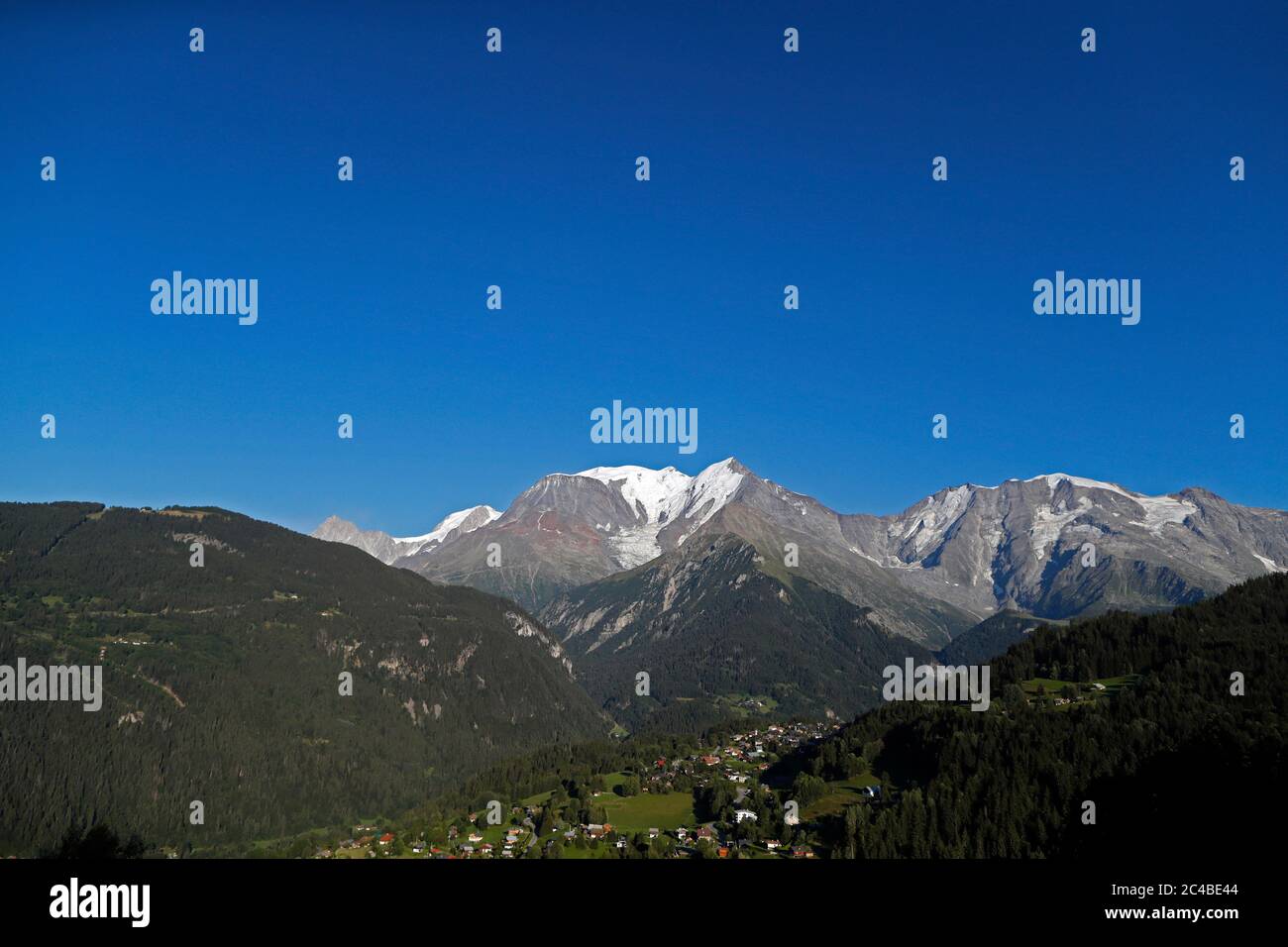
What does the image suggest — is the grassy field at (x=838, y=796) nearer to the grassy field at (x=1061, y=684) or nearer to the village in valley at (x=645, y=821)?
the village in valley at (x=645, y=821)

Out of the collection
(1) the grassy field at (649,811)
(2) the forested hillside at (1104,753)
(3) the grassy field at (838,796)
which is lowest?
(1) the grassy field at (649,811)

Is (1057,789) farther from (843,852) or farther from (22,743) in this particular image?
(22,743)

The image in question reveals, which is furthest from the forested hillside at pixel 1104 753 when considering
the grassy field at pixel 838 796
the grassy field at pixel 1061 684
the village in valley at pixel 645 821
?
the village in valley at pixel 645 821

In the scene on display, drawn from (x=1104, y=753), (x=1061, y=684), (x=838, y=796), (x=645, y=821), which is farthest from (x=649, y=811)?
(x=1061, y=684)

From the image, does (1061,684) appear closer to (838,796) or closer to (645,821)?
(838,796)

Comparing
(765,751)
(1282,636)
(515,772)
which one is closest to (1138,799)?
(1282,636)

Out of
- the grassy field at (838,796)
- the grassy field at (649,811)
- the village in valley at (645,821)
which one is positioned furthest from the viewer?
the grassy field at (649,811)

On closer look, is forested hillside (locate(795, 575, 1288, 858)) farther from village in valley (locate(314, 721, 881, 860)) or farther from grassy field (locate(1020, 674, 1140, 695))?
village in valley (locate(314, 721, 881, 860))
